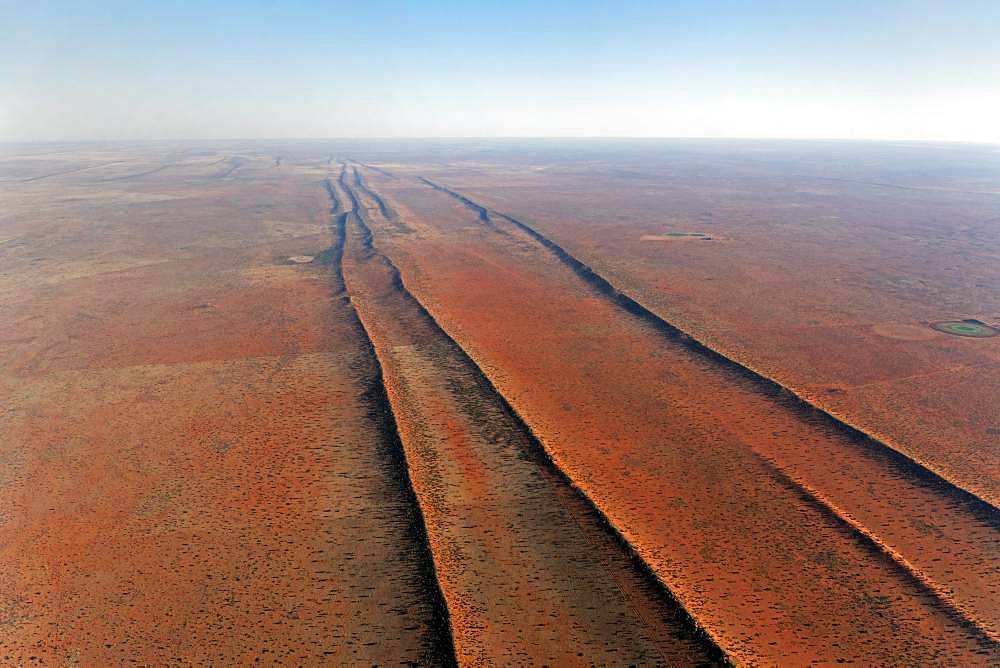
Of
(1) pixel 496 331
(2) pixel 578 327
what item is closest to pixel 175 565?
(1) pixel 496 331

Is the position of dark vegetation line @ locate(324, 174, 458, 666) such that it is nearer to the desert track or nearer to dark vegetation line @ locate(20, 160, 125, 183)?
the desert track

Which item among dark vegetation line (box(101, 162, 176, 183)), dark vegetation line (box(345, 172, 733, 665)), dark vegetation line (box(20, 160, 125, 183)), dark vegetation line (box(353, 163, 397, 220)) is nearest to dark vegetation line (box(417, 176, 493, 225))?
dark vegetation line (box(353, 163, 397, 220))

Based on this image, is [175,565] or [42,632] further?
[175,565]

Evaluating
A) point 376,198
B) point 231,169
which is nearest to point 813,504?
point 376,198

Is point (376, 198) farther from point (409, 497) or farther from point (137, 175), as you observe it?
point (137, 175)

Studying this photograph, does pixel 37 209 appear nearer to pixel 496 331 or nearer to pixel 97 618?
pixel 496 331

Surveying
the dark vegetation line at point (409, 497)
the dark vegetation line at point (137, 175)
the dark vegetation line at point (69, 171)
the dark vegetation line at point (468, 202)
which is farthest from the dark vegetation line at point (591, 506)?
the dark vegetation line at point (69, 171)

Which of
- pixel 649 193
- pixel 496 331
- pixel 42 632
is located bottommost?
pixel 42 632
